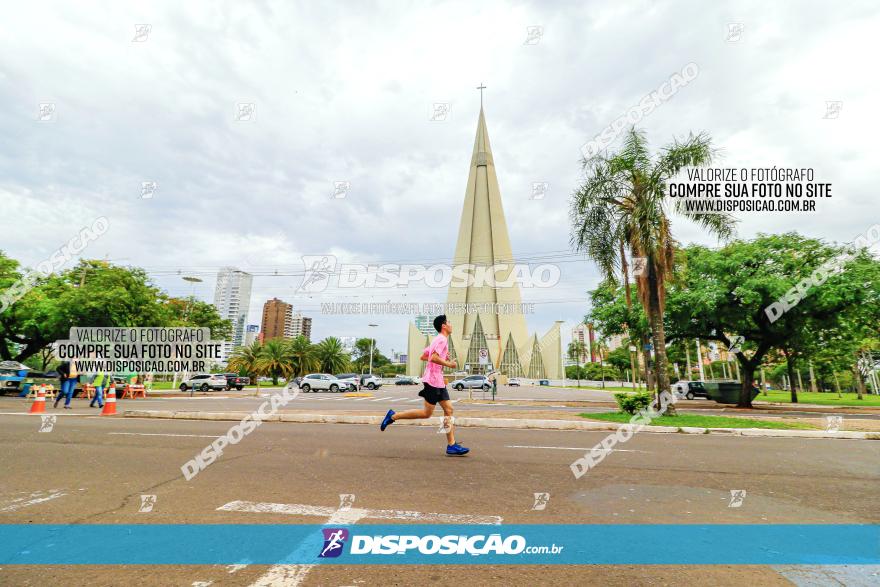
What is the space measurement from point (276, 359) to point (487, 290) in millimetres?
56242

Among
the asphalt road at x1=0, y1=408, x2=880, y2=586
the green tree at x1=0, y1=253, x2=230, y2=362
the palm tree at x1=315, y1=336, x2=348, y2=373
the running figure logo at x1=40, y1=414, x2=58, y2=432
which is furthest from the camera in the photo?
the palm tree at x1=315, y1=336, x2=348, y2=373

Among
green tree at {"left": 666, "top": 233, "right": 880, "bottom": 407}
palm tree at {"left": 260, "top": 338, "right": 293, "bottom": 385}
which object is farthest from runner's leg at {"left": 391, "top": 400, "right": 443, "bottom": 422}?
palm tree at {"left": 260, "top": 338, "right": 293, "bottom": 385}

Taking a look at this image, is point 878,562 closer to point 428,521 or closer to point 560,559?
point 560,559

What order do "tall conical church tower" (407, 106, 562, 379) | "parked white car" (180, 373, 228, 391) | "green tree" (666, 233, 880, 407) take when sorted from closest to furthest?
"green tree" (666, 233, 880, 407)
"parked white car" (180, 373, 228, 391)
"tall conical church tower" (407, 106, 562, 379)

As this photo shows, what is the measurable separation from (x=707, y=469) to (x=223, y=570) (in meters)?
5.75

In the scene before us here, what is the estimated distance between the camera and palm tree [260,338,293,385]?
153 ft

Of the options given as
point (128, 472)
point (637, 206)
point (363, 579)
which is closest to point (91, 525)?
point (128, 472)

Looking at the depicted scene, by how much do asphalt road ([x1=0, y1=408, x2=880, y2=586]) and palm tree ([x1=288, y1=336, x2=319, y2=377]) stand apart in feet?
139

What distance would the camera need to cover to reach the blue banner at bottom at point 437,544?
2719 mm

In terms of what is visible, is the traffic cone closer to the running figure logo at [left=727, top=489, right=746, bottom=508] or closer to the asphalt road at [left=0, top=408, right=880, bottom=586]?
the asphalt road at [left=0, top=408, right=880, bottom=586]

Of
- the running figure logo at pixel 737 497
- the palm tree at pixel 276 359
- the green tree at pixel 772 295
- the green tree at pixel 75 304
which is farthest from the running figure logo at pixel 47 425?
the palm tree at pixel 276 359

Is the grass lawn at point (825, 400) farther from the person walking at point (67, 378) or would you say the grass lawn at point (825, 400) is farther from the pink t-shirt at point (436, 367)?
the person walking at point (67, 378)

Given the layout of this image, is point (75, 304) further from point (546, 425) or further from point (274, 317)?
point (274, 317)

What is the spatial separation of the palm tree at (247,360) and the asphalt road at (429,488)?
1624 inches
